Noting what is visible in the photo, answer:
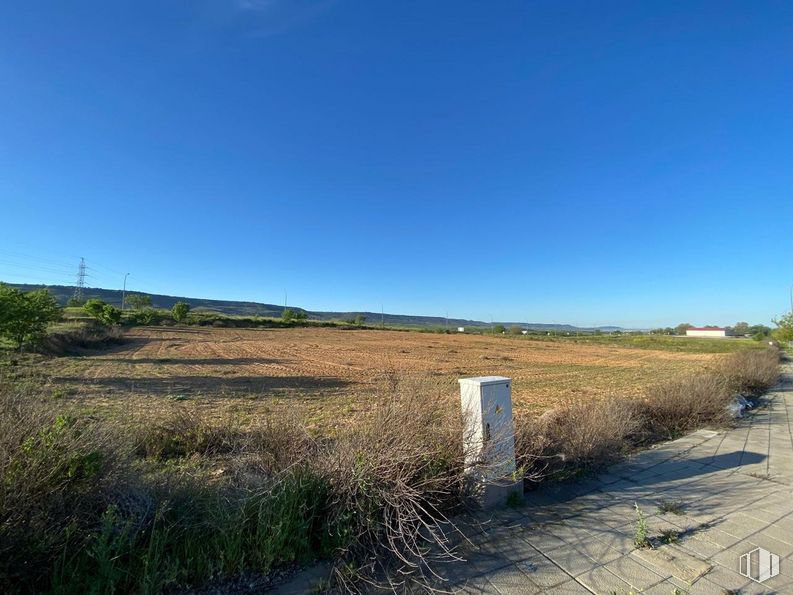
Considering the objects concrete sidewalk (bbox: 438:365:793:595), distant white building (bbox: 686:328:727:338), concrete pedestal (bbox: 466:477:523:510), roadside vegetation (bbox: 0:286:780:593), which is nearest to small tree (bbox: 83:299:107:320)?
roadside vegetation (bbox: 0:286:780:593)

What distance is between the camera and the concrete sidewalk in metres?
2.74

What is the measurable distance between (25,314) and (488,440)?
24.7m

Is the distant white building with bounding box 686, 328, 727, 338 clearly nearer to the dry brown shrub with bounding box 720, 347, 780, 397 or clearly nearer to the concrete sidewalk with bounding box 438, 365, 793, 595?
the dry brown shrub with bounding box 720, 347, 780, 397

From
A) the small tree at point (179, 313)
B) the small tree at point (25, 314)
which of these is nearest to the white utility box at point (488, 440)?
the small tree at point (25, 314)

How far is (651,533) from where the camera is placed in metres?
3.42

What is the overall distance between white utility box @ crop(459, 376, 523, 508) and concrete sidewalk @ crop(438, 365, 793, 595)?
0.27 meters

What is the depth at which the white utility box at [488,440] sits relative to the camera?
→ 12.1 feet

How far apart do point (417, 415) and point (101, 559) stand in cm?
241

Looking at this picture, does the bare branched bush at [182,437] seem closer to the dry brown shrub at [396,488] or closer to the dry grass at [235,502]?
the dry grass at [235,502]

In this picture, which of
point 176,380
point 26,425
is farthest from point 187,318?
point 26,425

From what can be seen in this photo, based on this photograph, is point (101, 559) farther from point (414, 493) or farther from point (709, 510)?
point (709, 510)

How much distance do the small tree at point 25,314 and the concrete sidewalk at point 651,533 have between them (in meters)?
23.4

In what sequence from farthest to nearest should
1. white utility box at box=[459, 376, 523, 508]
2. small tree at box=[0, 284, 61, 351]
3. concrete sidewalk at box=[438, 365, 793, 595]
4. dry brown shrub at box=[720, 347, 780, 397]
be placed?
small tree at box=[0, 284, 61, 351] < dry brown shrub at box=[720, 347, 780, 397] < white utility box at box=[459, 376, 523, 508] < concrete sidewalk at box=[438, 365, 793, 595]

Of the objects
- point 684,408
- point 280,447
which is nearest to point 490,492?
point 280,447
